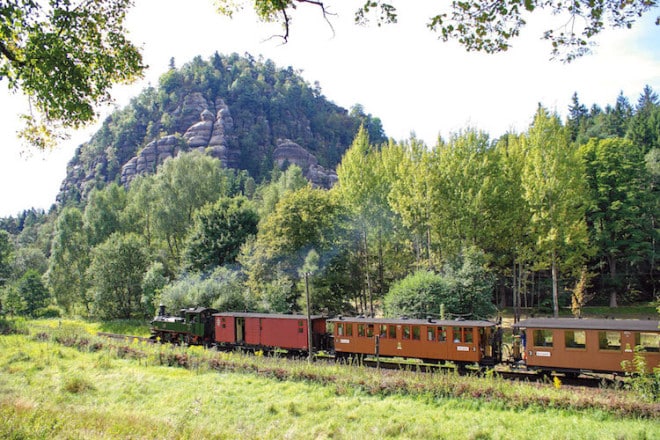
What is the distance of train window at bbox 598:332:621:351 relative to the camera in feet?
52.7

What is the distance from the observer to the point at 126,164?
12088 cm

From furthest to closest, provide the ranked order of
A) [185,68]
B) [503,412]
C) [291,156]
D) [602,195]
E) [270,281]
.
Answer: [185,68] → [291,156] → [602,195] → [270,281] → [503,412]

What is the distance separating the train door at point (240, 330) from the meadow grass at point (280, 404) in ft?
16.6

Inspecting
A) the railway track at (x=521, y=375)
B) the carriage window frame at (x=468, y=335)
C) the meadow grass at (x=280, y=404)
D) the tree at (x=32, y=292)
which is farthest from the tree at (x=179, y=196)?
the carriage window frame at (x=468, y=335)

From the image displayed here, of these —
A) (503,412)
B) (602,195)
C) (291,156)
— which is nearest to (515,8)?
(503,412)

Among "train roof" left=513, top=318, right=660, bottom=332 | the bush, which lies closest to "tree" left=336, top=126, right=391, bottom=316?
"train roof" left=513, top=318, right=660, bottom=332

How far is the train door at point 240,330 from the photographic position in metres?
26.4

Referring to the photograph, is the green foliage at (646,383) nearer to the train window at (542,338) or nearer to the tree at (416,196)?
the train window at (542,338)

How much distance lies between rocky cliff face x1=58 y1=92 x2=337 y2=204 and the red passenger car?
295 feet

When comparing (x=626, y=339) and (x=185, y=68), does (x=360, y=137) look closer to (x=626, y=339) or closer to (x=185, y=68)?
(x=626, y=339)

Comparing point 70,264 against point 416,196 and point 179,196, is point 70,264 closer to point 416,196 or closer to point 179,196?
point 179,196

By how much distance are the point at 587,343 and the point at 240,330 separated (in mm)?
18738

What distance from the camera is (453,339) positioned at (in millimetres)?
19359

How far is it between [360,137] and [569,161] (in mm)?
15951
